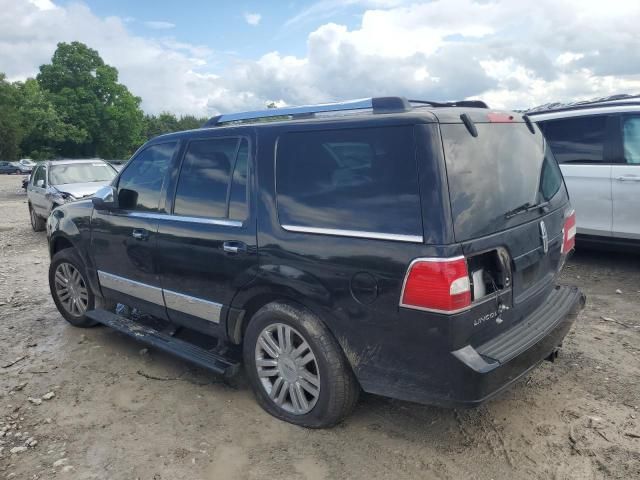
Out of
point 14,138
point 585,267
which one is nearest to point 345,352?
point 585,267

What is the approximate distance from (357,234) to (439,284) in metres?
0.51

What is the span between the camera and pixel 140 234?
13.1ft

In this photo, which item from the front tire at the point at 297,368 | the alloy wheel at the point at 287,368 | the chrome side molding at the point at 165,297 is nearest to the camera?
the front tire at the point at 297,368

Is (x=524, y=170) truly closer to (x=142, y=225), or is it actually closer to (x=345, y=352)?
(x=345, y=352)

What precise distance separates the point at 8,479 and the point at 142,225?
1.87m

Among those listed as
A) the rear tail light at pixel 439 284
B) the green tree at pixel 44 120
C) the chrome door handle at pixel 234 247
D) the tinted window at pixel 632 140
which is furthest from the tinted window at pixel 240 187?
the green tree at pixel 44 120

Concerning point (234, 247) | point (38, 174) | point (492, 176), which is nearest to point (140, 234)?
point (234, 247)

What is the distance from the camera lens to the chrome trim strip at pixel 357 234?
253 cm

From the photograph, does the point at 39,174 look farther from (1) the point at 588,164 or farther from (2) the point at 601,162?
(2) the point at 601,162

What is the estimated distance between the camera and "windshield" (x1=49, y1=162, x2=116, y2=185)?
37.0ft

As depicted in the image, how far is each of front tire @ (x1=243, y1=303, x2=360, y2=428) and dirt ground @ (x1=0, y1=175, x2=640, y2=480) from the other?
13 centimetres

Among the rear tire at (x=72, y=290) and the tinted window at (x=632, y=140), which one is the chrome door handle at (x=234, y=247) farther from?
the tinted window at (x=632, y=140)

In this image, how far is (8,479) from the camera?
112 inches

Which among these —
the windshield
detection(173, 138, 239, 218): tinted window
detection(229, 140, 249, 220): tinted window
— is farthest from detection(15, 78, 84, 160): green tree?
detection(229, 140, 249, 220): tinted window
